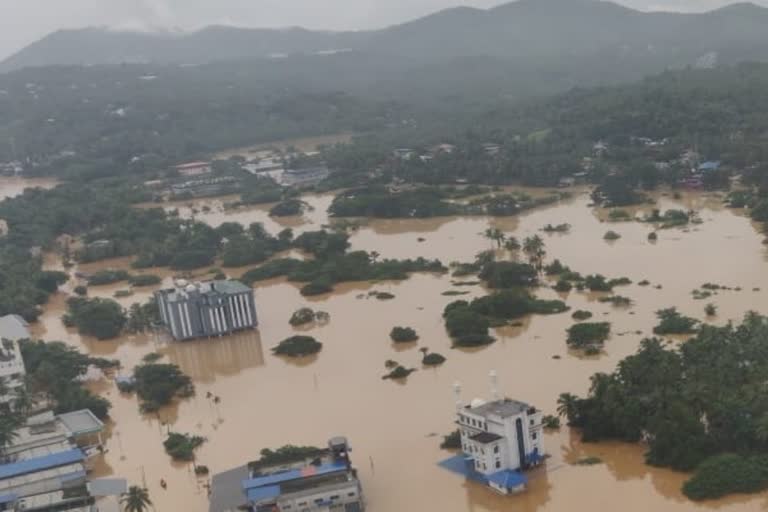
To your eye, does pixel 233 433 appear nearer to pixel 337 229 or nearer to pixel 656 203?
pixel 337 229

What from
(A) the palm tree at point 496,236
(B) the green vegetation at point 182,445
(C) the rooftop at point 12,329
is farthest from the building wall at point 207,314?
(A) the palm tree at point 496,236

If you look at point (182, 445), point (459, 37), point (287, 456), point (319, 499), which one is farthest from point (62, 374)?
point (459, 37)

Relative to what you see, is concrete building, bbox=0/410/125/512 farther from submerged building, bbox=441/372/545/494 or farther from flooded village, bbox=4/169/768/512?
submerged building, bbox=441/372/545/494

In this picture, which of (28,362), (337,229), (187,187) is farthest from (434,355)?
(187,187)

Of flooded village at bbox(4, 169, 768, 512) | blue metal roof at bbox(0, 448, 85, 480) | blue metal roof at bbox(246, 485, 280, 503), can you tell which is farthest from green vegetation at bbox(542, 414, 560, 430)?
blue metal roof at bbox(0, 448, 85, 480)

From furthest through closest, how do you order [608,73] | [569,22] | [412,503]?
[569,22], [608,73], [412,503]

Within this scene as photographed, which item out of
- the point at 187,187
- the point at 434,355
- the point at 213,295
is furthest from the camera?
the point at 187,187

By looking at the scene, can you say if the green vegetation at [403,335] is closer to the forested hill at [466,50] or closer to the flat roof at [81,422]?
the flat roof at [81,422]
